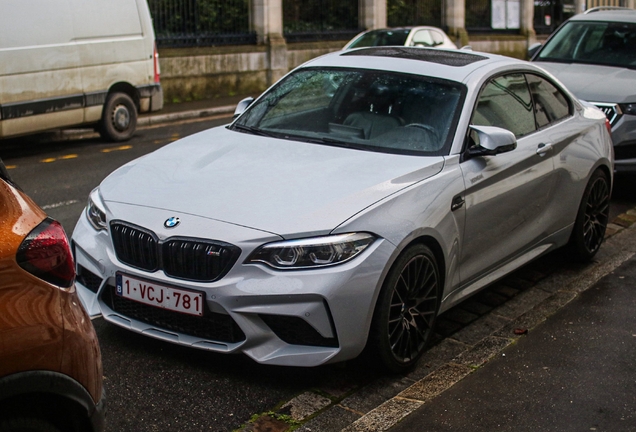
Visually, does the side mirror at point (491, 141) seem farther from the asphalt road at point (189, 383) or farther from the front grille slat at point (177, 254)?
the front grille slat at point (177, 254)

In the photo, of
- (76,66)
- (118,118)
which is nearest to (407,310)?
(76,66)

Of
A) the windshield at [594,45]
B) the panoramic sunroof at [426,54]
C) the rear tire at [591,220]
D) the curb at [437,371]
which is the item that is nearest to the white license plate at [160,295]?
the curb at [437,371]

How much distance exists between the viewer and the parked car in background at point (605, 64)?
8977 millimetres

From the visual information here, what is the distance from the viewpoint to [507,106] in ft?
19.5

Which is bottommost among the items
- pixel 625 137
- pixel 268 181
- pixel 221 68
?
pixel 625 137

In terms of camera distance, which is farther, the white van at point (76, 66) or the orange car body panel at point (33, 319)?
the white van at point (76, 66)

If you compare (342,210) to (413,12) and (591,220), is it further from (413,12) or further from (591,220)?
(413,12)

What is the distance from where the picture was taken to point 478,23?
96.0 feet

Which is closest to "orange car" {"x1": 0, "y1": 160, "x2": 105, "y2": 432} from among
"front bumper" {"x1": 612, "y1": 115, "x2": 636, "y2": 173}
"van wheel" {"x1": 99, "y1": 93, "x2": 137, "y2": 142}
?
"front bumper" {"x1": 612, "y1": 115, "x2": 636, "y2": 173}

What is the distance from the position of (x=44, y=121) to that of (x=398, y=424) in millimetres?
8879

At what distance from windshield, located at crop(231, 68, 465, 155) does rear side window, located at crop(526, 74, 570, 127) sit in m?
0.91

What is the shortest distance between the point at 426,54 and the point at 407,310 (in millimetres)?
2184

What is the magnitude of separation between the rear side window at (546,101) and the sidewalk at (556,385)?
1.32m

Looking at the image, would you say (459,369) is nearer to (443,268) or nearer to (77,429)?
(443,268)
